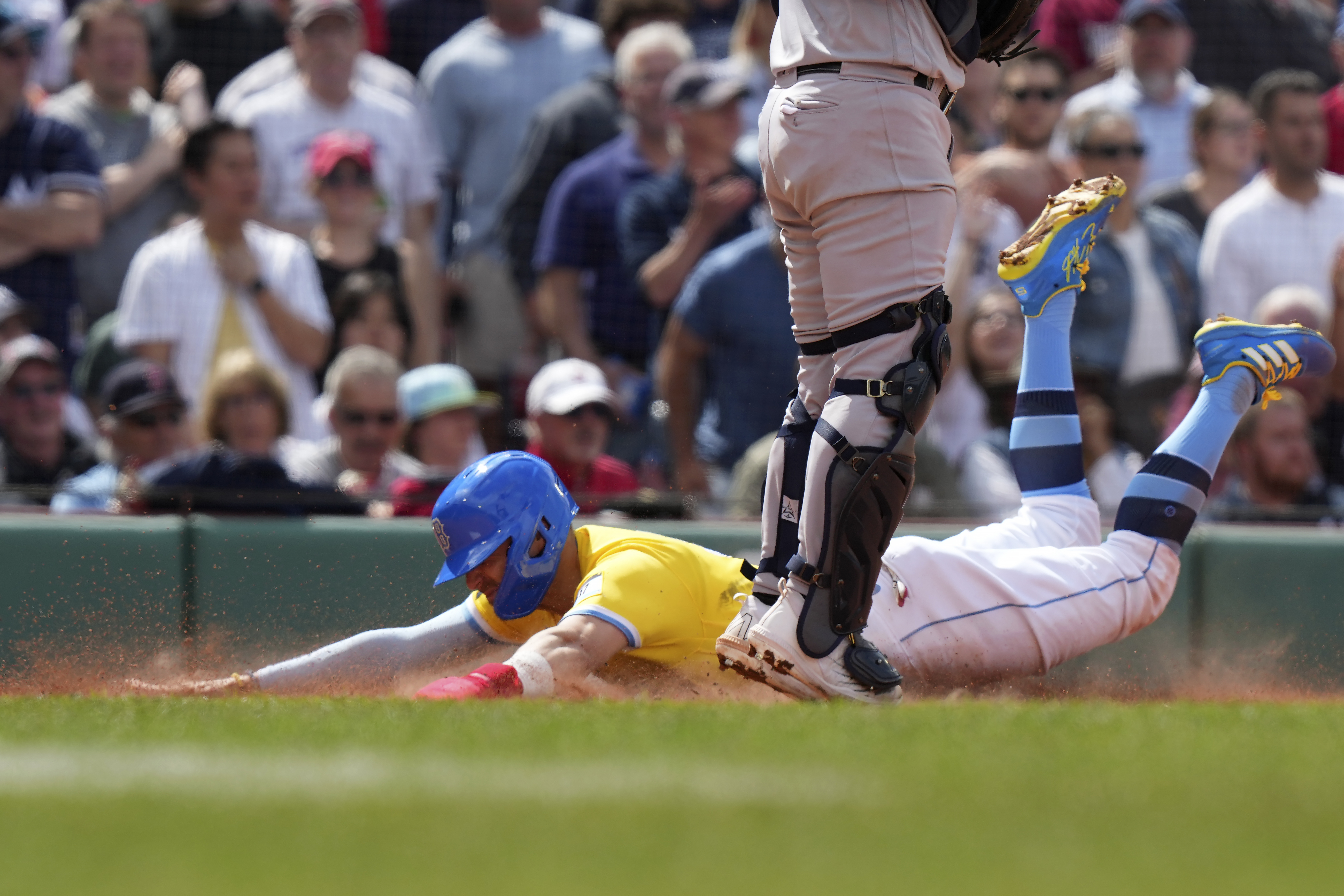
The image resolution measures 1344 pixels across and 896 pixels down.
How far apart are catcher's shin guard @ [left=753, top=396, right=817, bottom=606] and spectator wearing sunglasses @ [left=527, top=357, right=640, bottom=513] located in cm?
251

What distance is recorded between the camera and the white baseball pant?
4.43 m

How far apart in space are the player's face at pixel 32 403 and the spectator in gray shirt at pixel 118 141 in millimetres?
1023

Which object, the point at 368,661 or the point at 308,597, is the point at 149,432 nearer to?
the point at 308,597

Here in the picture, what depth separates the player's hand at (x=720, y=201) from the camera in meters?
7.38

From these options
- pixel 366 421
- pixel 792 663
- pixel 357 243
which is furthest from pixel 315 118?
pixel 792 663

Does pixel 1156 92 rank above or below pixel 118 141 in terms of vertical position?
above

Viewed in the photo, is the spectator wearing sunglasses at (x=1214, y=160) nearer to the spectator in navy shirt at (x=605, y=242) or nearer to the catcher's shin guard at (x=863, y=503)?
the spectator in navy shirt at (x=605, y=242)

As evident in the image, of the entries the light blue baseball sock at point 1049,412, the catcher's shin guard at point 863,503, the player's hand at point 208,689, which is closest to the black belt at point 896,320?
the catcher's shin guard at point 863,503

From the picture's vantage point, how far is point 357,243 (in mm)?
7582

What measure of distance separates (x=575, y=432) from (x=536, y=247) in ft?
5.29

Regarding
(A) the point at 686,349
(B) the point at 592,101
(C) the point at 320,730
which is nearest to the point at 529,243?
(B) the point at 592,101

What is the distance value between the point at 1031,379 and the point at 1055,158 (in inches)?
139

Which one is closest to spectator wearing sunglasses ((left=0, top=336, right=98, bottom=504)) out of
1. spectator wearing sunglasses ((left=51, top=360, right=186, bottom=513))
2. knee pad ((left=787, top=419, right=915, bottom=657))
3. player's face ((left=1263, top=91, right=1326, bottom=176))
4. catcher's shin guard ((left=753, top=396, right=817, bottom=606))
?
spectator wearing sunglasses ((left=51, top=360, right=186, bottom=513))

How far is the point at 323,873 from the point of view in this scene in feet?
7.12
